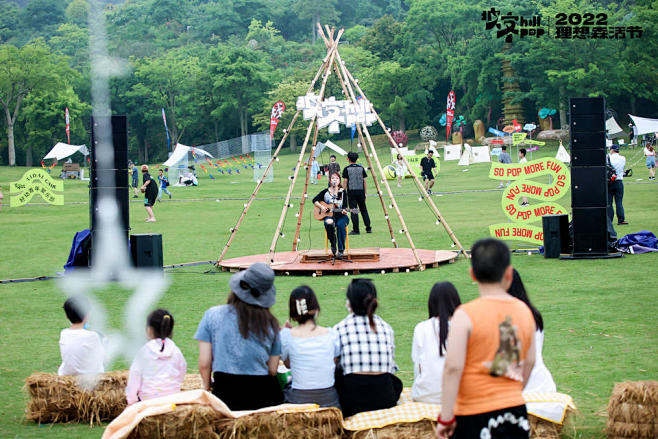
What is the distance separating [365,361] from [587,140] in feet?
33.7

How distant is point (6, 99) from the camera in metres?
63.8

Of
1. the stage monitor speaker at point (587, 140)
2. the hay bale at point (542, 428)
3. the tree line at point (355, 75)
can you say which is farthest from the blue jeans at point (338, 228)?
the tree line at point (355, 75)

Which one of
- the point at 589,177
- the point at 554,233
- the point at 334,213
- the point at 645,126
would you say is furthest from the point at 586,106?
the point at 645,126

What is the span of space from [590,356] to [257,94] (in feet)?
227

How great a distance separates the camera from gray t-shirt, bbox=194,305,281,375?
19.1ft

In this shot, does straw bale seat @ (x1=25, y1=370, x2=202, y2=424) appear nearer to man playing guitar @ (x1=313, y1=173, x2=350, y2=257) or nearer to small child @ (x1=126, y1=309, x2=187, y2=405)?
small child @ (x1=126, y1=309, x2=187, y2=405)

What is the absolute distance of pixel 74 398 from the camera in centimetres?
677

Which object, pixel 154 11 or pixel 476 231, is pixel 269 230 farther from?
pixel 154 11

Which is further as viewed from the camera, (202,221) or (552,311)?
(202,221)

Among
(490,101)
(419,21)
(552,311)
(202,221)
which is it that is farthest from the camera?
(419,21)

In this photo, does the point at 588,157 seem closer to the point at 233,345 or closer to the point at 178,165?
the point at 233,345

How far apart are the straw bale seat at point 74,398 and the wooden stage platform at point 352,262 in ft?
25.1

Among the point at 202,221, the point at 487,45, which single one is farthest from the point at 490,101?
the point at 202,221

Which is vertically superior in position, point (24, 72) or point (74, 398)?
point (24, 72)
